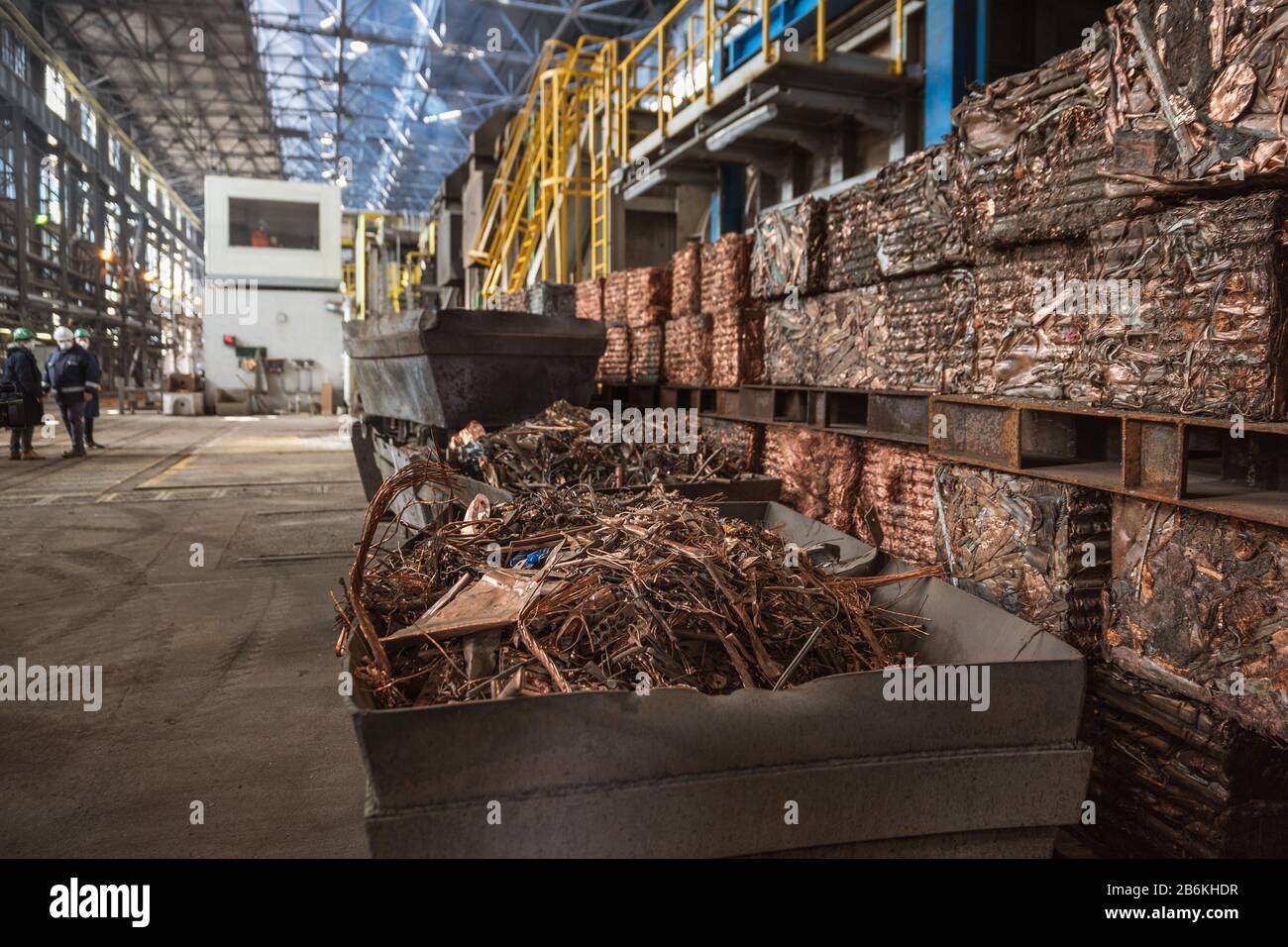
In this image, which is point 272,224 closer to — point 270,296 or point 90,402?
point 270,296

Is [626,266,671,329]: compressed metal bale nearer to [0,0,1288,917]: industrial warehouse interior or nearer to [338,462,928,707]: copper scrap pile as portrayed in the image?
[0,0,1288,917]: industrial warehouse interior

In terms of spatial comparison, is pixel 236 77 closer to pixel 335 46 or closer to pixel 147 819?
pixel 335 46

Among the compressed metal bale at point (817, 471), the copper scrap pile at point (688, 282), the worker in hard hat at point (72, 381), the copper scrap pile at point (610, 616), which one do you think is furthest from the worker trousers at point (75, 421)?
the copper scrap pile at point (610, 616)

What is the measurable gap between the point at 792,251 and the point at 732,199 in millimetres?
5520

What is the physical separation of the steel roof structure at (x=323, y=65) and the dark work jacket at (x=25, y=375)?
10.8 meters

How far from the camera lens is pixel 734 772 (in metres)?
1.76

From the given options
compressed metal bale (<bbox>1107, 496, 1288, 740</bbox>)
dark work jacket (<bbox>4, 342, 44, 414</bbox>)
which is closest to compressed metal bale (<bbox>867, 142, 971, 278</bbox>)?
compressed metal bale (<bbox>1107, 496, 1288, 740</bbox>)

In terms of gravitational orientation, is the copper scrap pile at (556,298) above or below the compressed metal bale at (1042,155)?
above

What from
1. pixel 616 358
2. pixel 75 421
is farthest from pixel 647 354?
pixel 75 421

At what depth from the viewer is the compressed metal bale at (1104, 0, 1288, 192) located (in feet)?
6.80

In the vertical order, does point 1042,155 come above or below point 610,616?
above

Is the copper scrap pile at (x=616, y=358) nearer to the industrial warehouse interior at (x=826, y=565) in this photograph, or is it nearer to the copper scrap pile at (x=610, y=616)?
the industrial warehouse interior at (x=826, y=565)

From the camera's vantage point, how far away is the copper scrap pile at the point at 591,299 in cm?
805

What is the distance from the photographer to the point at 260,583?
5.24 metres
